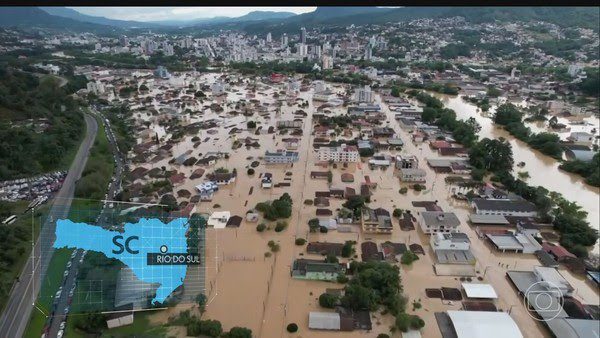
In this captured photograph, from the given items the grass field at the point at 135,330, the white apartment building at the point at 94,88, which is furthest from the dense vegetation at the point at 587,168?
the white apartment building at the point at 94,88

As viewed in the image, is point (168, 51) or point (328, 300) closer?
point (328, 300)

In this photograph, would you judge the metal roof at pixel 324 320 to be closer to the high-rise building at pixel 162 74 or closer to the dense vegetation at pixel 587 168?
the dense vegetation at pixel 587 168

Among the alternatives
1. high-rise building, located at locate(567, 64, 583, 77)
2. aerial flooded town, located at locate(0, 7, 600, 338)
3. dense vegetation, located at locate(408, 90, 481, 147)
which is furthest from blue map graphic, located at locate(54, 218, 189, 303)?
high-rise building, located at locate(567, 64, 583, 77)

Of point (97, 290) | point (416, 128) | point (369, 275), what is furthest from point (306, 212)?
point (416, 128)

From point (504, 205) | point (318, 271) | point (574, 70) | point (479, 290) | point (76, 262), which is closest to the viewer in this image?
point (76, 262)

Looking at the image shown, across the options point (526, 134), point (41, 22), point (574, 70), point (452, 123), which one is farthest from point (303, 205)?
point (41, 22)

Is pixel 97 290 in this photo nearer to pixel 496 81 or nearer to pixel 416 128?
pixel 416 128

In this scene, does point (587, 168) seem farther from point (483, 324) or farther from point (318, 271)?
point (318, 271)
